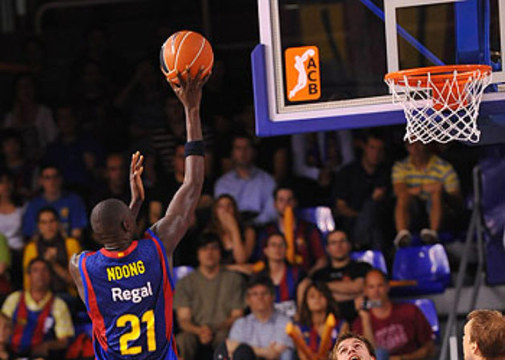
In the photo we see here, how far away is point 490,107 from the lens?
4.74 m

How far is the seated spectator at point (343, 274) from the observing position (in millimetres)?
6883

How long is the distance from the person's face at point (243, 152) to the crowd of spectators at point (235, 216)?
1 centimetres

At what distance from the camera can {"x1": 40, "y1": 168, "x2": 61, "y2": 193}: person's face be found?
7801 millimetres

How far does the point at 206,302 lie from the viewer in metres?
7.07

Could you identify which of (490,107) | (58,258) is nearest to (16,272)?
(58,258)

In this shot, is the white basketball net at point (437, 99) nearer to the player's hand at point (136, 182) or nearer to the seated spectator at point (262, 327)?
the player's hand at point (136, 182)

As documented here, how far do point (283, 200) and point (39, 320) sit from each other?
6.51 ft

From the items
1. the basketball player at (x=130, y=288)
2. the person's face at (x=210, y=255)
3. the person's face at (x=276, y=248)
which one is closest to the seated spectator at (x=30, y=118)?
the person's face at (x=210, y=255)

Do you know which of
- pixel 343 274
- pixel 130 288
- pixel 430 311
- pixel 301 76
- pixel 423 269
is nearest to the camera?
pixel 130 288

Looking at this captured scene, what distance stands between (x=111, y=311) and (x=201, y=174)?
2.24 feet

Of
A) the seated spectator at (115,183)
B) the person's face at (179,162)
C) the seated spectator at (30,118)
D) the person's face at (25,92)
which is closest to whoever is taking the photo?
the person's face at (179,162)

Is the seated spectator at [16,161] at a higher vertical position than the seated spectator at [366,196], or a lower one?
higher

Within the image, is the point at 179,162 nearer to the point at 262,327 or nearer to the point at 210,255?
the point at 210,255

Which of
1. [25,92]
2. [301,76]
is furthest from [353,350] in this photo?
[25,92]
